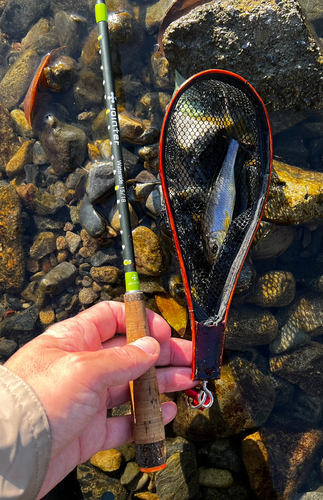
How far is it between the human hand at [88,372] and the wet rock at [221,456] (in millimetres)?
1109

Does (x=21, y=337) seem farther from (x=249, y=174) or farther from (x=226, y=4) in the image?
(x=226, y=4)

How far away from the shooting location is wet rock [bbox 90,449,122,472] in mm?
3639

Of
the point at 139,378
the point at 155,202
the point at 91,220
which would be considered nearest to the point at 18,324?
the point at 91,220

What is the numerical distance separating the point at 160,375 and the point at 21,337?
2.32 metres

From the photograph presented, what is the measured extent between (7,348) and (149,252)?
7.72ft

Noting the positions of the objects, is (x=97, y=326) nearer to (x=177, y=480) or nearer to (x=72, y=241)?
(x=72, y=241)

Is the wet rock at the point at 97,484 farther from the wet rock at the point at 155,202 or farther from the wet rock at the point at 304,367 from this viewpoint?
the wet rock at the point at 155,202

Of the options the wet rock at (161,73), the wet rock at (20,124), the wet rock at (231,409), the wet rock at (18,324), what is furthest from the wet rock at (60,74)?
the wet rock at (231,409)

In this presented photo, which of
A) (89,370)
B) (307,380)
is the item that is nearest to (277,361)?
(307,380)

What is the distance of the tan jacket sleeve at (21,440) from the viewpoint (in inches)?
70.9

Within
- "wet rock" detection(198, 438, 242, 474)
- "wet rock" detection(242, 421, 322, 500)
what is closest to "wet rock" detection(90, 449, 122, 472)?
"wet rock" detection(198, 438, 242, 474)

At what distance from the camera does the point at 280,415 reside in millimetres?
4059

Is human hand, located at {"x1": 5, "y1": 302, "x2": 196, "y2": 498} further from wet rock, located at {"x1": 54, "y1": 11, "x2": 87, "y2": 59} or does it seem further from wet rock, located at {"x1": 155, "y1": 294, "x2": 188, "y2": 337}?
wet rock, located at {"x1": 54, "y1": 11, "x2": 87, "y2": 59}

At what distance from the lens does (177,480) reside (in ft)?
11.5
